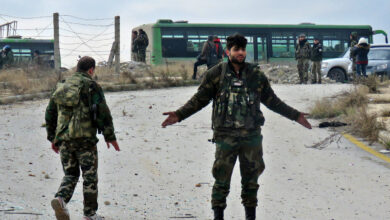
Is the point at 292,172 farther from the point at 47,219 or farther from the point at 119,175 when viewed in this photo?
the point at 47,219

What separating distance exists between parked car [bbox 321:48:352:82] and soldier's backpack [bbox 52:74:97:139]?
895 inches

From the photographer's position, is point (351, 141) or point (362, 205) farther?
point (351, 141)

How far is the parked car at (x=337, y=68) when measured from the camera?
27.5m

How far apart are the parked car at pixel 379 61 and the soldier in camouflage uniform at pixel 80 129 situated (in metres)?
21.5

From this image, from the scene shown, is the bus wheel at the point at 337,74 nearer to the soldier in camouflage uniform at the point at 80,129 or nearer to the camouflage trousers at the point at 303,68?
the camouflage trousers at the point at 303,68

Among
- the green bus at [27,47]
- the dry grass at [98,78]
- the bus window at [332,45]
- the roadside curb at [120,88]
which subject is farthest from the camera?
the green bus at [27,47]

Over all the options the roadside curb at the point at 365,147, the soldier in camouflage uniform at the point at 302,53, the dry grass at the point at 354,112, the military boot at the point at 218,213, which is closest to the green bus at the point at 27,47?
the soldier in camouflage uniform at the point at 302,53

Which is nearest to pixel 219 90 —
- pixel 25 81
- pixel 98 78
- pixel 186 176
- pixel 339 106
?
pixel 186 176

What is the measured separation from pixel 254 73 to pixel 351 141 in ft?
20.9

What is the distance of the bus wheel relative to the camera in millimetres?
27645

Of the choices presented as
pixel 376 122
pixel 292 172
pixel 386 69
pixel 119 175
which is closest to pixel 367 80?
pixel 376 122

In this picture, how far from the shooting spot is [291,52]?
36.4 m

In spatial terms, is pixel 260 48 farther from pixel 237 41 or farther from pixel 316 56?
pixel 237 41

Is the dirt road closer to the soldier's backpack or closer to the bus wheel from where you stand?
the soldier's backpack
